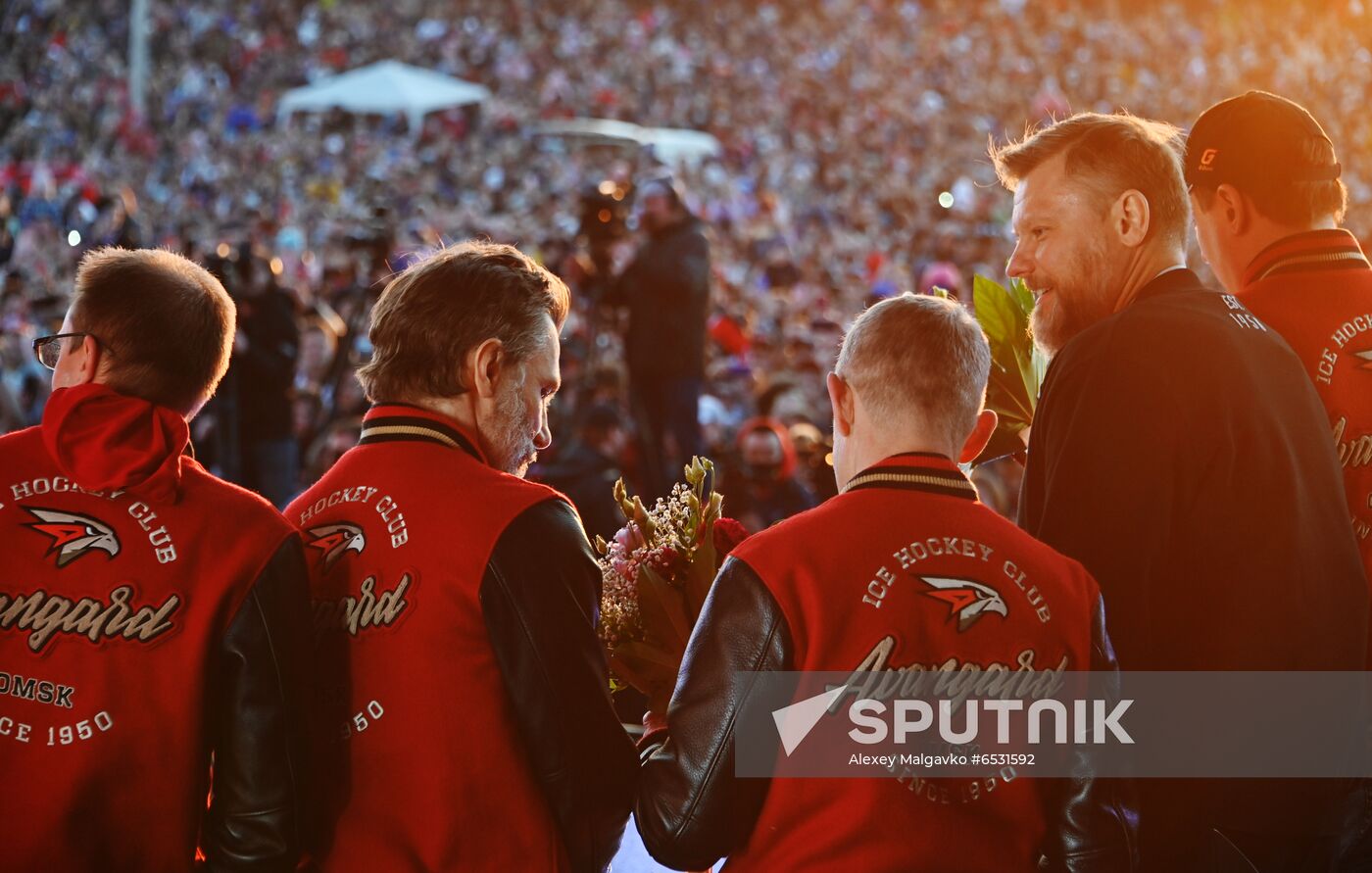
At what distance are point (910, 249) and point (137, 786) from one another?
63.6ft

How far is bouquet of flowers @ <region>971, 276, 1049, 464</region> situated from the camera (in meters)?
3.27

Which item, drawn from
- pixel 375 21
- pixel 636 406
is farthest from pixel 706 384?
pixel 375 21

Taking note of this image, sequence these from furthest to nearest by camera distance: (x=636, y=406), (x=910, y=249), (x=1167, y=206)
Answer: (x=910, y=249) → (x=636, y=406) → (x=1167, y=206)

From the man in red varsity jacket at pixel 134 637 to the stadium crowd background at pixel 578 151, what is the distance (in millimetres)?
4682

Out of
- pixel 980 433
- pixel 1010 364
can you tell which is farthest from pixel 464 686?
pixel 1010 364

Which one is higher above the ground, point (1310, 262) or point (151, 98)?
point (151, 98)

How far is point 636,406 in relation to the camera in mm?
8984

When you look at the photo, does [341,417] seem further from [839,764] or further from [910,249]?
[910,249]

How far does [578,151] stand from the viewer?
25594mm

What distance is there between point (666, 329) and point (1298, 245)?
240 inches

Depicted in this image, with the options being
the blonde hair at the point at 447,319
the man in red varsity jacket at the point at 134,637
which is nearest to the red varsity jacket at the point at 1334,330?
the blonde hair at the point at 447,319

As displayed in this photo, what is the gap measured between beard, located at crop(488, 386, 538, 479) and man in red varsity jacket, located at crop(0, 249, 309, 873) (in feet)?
1.25

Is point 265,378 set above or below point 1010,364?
below

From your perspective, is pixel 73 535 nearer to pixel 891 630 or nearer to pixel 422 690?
pixel 422 690
